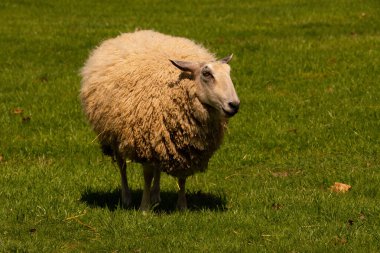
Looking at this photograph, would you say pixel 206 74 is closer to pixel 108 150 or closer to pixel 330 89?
pixel 108 150

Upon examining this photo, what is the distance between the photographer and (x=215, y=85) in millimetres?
7949

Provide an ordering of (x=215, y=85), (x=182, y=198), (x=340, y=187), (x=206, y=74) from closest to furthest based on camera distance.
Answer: (x=215, y=85), (x=206, y=74), (x=182, y=198), (x=340, y=187)

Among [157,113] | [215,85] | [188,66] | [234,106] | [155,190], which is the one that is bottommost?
[155,190]

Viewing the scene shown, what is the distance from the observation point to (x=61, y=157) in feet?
37.1

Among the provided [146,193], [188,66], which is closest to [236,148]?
[146,193]

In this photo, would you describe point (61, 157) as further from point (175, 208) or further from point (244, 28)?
point (244, 28)

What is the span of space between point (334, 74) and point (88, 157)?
19.7ft

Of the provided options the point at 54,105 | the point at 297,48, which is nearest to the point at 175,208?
the point at 54,105

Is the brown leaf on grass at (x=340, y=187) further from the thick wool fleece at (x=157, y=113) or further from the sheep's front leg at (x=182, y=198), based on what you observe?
the sheep's front leg at (x=182, y=198)

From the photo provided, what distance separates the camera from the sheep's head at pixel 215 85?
25.6ft

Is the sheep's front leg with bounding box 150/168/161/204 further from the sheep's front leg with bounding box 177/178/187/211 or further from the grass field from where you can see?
the sheep's front leg with bounding box 177/178/187/211

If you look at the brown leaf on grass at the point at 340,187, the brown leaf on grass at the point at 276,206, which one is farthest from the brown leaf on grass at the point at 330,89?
the brown leaf on grass at the point at 276,206

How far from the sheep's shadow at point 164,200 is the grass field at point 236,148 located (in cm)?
3

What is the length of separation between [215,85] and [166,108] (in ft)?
2.08
